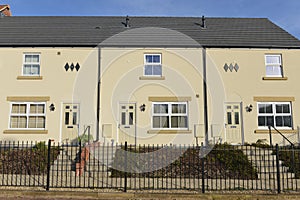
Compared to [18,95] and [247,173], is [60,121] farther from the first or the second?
[247,173]

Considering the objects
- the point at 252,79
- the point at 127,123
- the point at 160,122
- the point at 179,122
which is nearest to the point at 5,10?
the point at 127,123

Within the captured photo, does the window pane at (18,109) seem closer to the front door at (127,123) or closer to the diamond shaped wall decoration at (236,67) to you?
the front door at (127,123)

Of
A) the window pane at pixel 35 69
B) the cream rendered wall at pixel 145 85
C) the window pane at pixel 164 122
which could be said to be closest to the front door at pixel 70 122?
the cream rendered wall at pixel 145 85

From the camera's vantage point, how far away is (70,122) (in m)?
17.1

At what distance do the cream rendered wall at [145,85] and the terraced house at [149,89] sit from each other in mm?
54

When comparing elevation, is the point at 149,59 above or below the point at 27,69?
above

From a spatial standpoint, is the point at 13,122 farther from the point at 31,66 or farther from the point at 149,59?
the point at 149,59

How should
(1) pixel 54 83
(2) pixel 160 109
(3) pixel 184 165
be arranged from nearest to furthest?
1. (3) pixel 184 165
2. (2) pixel 160 109
3. (1) pixel 54 83

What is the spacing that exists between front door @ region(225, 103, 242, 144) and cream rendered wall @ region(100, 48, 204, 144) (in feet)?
4.73

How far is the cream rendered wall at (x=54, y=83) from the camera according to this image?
669 inches

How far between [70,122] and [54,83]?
2374mm

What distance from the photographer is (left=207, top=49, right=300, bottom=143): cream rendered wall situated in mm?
17172

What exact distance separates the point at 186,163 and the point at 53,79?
9154mm

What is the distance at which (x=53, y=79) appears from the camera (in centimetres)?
1752
